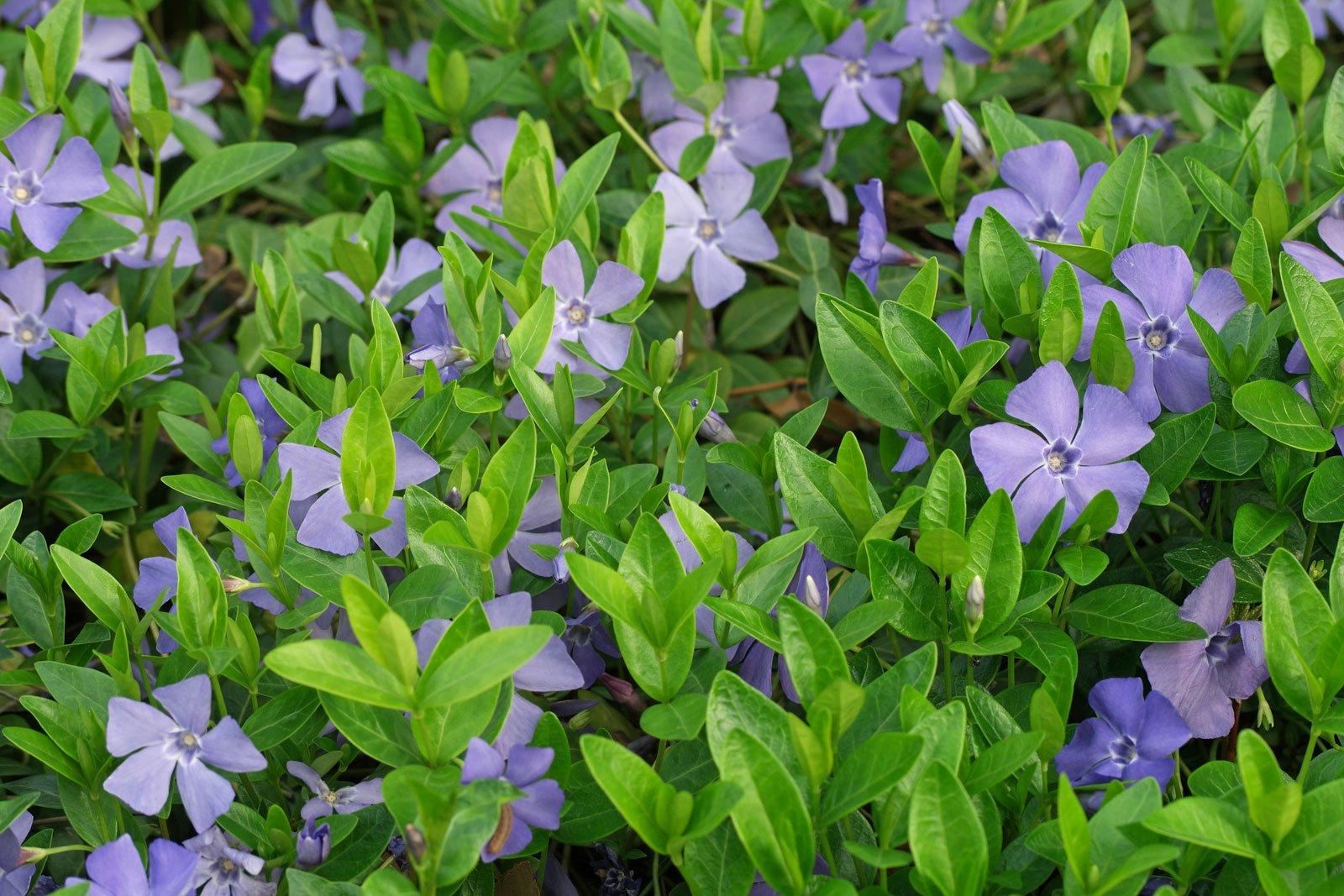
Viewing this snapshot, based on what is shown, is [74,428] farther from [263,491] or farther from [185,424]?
[263,491]

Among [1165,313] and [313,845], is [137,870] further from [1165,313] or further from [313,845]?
[1165,313]

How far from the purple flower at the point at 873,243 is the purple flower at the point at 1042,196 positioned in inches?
5.2

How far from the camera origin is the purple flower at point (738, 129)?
239 centimetres

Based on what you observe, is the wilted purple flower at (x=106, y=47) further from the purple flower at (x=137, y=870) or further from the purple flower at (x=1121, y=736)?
the purple flower at (x=1121, y=736)

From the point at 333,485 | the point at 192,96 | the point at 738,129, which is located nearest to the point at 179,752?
the point at 333,485

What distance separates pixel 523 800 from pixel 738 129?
148 cm

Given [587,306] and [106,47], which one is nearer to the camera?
[587,306]

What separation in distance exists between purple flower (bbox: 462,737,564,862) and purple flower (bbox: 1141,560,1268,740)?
72 centimetres

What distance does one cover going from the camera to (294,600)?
5.22 ft

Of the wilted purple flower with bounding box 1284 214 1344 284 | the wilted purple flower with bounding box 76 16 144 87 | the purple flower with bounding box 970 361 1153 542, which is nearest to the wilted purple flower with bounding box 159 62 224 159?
the wilted purple flower with bounding box 76 16 144 87

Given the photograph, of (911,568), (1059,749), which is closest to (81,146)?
(911,568)

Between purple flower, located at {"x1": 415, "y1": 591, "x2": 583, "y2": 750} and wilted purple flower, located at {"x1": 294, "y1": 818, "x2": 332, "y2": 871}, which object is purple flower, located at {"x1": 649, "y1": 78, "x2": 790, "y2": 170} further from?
wilted purple flower, located at {"x1": 294, "y1": 818, "x2": 332, "y2": 871}

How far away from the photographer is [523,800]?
1.38m

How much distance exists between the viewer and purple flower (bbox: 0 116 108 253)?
78.4 inches
